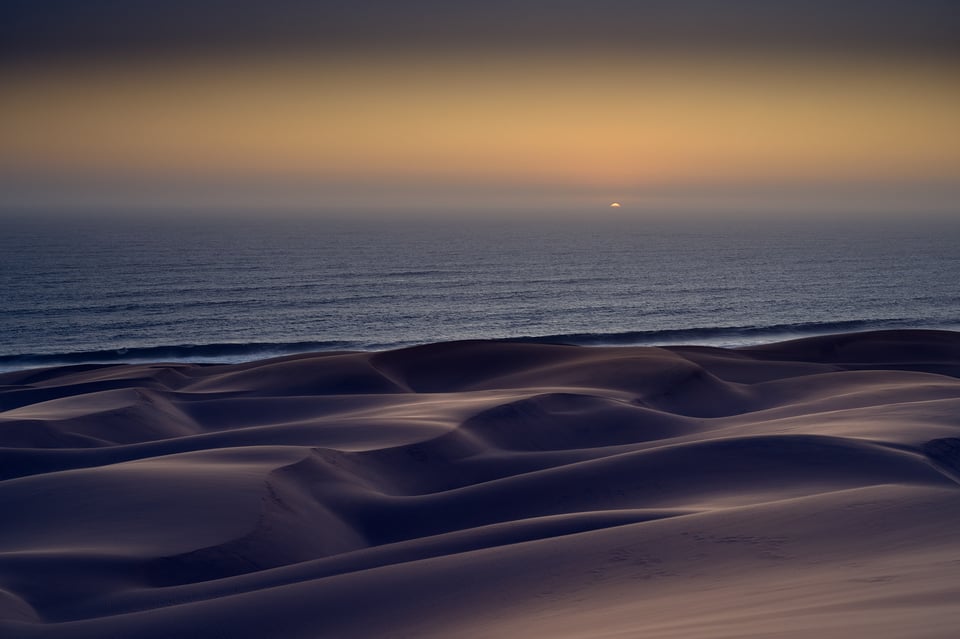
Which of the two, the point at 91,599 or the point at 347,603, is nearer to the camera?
the point at 347,603

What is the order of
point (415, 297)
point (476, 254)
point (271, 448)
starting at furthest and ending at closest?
point (476, 254)
point (415, 297)
point (271, 448)

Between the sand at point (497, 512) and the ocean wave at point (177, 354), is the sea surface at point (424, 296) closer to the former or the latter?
the ocean wave at point (177, 354)

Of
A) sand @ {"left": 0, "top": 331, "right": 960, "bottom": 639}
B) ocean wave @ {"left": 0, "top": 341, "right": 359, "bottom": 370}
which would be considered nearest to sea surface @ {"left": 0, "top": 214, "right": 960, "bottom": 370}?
ocean wave @ {"left": 0, "top": 341, "right": 359, "bottom": 370}

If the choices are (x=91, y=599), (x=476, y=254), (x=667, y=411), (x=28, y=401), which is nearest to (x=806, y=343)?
(x=667, y=411)

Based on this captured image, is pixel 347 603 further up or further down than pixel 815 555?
further down

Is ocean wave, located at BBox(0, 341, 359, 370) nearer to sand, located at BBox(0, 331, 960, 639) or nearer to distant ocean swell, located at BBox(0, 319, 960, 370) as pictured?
distant ocean swell, located at BBox(0, 319, 960, 370)

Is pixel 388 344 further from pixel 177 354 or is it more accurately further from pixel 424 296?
pixel 424 296

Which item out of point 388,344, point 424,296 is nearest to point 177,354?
point 388,344

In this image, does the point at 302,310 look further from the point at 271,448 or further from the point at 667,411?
the point at 271,448
